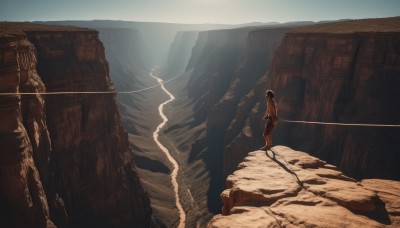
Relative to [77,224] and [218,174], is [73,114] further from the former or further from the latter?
[218,174]

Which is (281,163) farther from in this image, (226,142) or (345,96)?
(226,142)

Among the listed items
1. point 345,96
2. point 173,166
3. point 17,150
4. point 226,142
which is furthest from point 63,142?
point 173,166

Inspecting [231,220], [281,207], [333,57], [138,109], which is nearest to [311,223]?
[281,207]

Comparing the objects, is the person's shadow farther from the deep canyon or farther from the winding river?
the winding river

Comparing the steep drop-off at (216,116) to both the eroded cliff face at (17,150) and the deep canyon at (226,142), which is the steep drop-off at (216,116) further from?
the eroded cliff face at (17,150)

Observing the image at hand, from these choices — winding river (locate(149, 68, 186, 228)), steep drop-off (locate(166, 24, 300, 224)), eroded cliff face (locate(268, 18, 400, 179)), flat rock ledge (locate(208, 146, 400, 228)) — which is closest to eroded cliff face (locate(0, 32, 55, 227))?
flat rock ledge (locate(208, 146, 400, 228))

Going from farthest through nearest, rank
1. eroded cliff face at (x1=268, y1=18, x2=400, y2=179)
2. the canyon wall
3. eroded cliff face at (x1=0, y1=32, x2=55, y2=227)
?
eroded cliff face at (x1=268, y1=18, x2=400, y2=179), the canyon wall, eroded cliff face at (x1=0, y1=32, x2=55, y2=227)

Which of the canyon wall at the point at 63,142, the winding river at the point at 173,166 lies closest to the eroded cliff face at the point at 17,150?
the canyon wall at the point at 63,142
